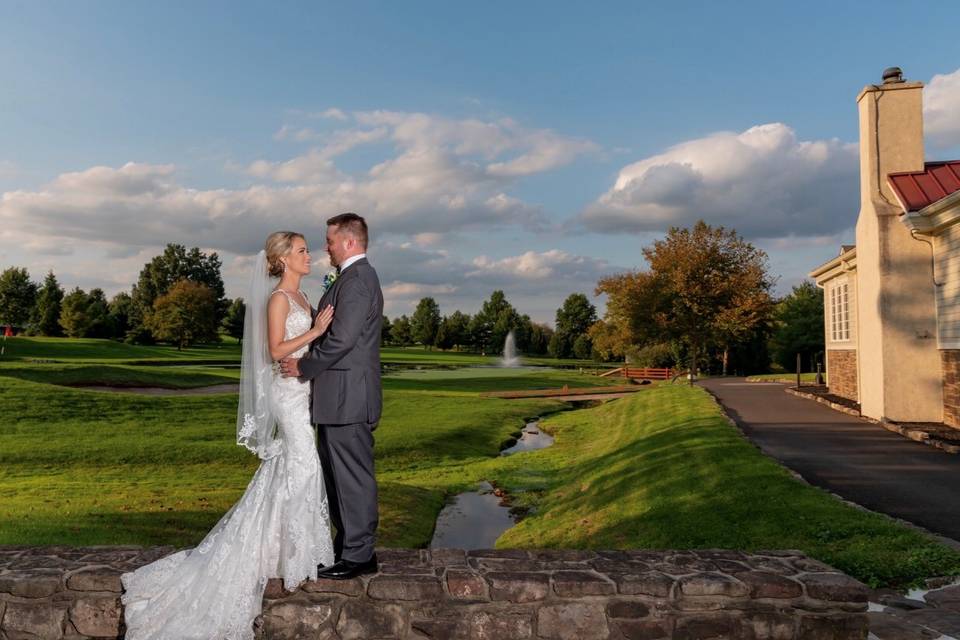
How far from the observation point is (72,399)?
21.8 m

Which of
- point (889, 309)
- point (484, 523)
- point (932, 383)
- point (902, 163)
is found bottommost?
point (484, 523)

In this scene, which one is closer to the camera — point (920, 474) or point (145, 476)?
point (920, 474)

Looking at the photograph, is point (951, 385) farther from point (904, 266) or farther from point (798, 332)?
point (798, 332)

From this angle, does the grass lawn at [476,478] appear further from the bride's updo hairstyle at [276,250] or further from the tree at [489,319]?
the tree at [489,319]

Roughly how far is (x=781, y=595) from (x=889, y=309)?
13938 millimetres

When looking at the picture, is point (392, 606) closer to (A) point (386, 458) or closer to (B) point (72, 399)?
(A) point (386, 458)

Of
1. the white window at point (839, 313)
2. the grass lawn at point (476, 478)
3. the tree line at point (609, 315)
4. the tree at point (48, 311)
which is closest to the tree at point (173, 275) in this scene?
the tree line at point (609, 315)

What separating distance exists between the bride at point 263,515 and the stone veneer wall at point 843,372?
19.7m

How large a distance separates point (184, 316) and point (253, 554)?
66.2 meters

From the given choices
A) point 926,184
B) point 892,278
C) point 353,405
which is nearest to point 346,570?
point 353,405

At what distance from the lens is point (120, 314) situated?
8425 centimetres

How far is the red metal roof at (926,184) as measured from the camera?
15.4 m

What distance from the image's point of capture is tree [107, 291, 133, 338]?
8062 centimetres

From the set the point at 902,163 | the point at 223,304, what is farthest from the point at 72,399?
the point at 223,304
